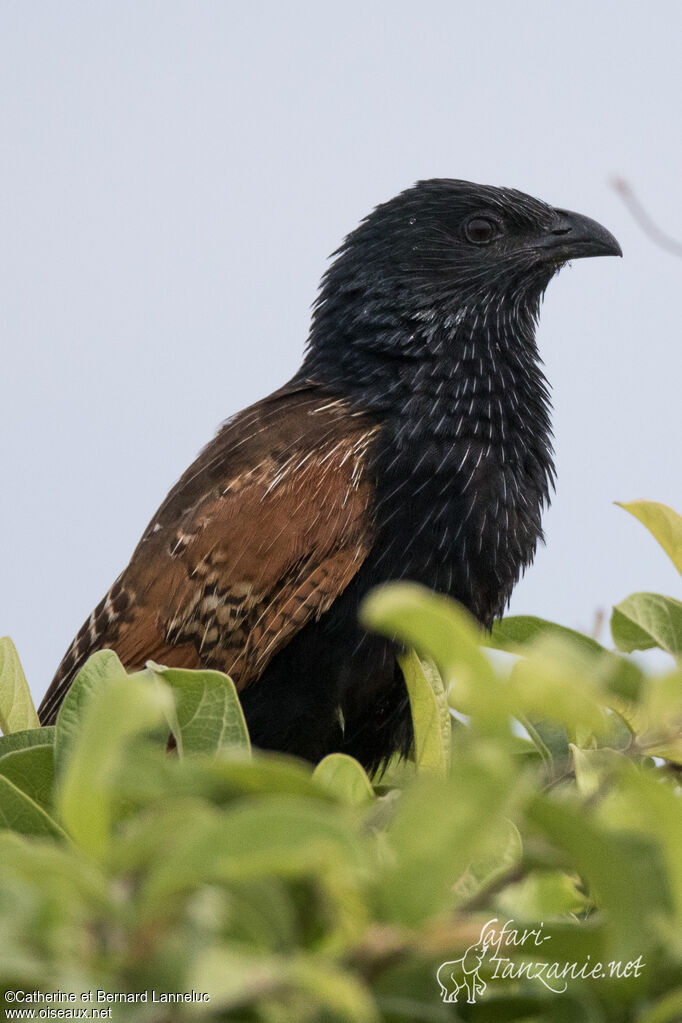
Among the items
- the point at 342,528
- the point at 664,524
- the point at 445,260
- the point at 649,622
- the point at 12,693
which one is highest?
the point at 445,260

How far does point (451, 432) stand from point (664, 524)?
6.58 feet

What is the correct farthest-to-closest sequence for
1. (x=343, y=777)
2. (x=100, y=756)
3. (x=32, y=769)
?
(x=32, y=769), (x=343, y=777), (x=100, y=756)

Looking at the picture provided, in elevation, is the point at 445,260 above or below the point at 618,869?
above

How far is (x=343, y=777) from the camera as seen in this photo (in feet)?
4.13

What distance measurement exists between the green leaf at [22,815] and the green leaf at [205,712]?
16 centimetres

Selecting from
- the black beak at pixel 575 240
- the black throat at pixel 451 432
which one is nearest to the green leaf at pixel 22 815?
the black throat at pixel 451 432

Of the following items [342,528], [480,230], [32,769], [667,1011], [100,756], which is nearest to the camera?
[100,756]

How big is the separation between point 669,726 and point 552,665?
47 centimetres

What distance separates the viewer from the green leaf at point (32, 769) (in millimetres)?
1458

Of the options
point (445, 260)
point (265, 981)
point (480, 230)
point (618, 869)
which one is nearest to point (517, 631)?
point (618, 869)

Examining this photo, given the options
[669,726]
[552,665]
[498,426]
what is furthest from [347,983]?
[498,426]

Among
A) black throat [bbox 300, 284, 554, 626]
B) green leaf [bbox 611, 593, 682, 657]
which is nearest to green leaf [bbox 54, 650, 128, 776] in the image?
green leaf [bbox 611, 593, 682, 657]

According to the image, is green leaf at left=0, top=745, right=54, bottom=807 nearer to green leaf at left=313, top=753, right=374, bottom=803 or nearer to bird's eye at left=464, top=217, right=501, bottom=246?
green leaf at left=313, top=753, right=374, bottom=803

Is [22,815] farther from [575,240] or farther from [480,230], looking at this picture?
[575,240]
